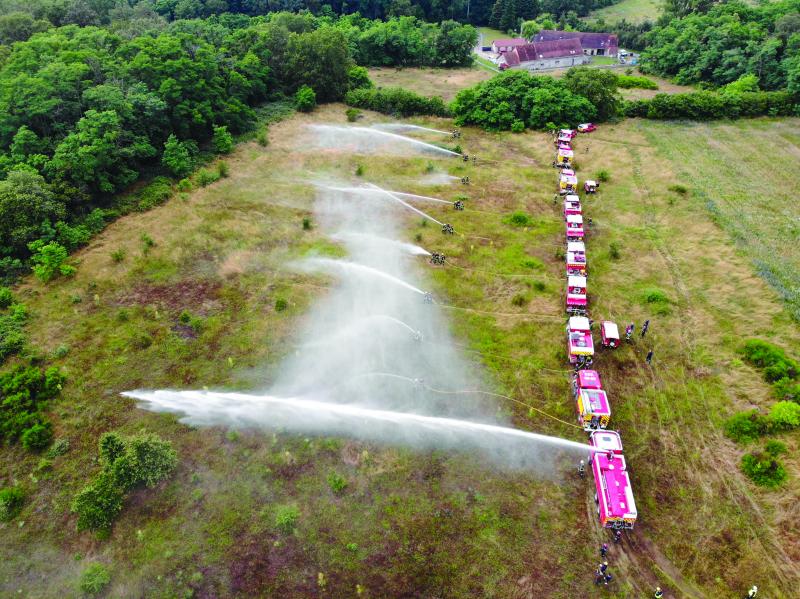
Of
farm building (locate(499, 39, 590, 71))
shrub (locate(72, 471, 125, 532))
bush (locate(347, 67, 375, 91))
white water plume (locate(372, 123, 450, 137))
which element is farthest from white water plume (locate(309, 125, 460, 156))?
shrub (locate(72, 471, 125, 532))

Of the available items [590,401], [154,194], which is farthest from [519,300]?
[154,194]

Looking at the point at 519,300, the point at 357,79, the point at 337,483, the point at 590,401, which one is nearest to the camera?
the point at 337,483

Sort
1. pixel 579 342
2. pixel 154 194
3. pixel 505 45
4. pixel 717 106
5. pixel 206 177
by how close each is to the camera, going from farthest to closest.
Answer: pixel 505 45
pixel 717 106
pixel 206 177
pixel 154 194
pixel 579 342

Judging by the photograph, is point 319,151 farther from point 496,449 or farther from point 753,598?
point 753,598

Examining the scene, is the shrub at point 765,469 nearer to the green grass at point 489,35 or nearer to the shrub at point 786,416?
the shrub at point 786,416

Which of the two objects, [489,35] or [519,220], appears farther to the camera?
[489,35]

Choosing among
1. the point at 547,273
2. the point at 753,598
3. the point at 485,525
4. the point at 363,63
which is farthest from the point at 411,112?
the point at 753,598

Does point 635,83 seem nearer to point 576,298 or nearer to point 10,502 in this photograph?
point 576,298
